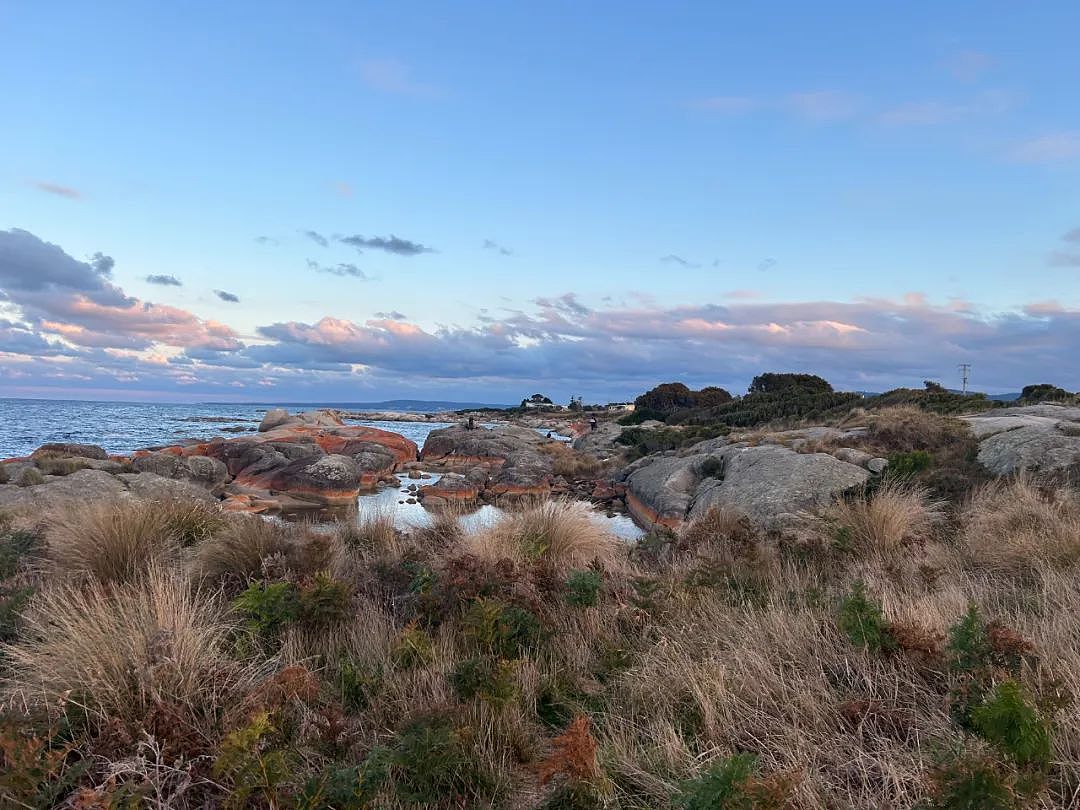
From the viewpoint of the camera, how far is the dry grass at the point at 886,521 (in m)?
7.54

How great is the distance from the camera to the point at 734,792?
7.46ft

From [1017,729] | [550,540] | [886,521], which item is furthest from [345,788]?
[886,521]

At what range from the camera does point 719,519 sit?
28.3 feet

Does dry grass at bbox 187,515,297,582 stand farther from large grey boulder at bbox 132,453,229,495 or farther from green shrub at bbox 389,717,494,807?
large grey boulder at bbox 132,453,229,495

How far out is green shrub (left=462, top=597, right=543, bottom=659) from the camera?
15.1 ft

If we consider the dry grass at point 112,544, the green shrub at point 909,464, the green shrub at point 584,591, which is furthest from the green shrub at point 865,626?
the green shrub at point 909,464

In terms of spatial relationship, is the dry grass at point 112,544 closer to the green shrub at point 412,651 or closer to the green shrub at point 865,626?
the green shrub at point 412,651

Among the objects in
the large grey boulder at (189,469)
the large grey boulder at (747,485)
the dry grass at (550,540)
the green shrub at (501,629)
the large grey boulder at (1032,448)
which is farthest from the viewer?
Result: the large grey boulder at (189,469)

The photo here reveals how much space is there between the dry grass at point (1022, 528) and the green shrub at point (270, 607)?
262 inches

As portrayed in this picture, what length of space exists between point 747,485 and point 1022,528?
6.97 metres

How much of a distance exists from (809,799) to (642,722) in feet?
4.02

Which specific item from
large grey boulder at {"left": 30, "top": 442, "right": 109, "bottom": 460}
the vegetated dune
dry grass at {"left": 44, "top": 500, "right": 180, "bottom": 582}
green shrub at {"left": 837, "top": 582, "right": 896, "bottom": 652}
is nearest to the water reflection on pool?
dry grass at {"left": 44, "top": 500, "right": 180, "bottom": 582}

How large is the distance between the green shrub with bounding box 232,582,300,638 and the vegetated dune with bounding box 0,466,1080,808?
0.06 feet

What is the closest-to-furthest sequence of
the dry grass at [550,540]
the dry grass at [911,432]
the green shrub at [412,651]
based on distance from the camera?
the green shrub at [412,651] → the dry grass at [550,540] → the dry grass at [911,432]
